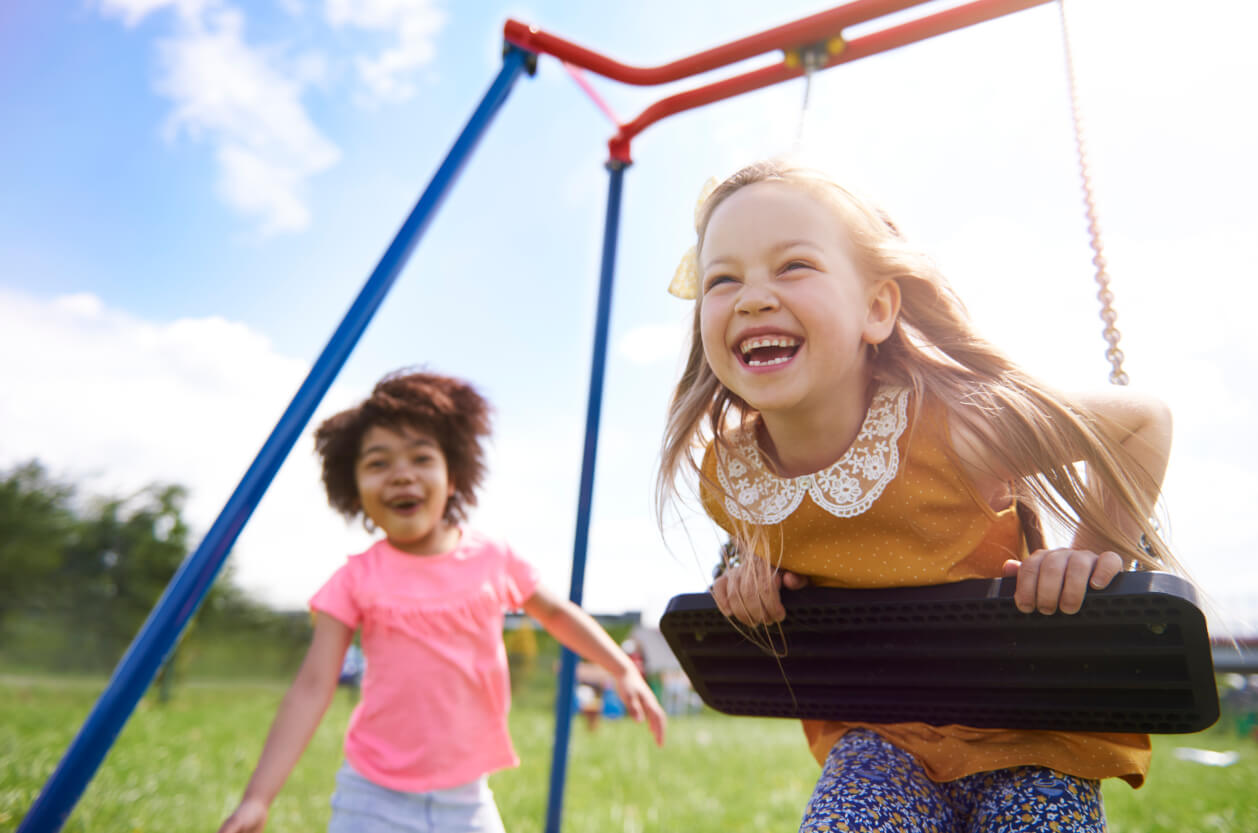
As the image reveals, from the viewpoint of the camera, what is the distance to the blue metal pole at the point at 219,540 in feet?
4.51

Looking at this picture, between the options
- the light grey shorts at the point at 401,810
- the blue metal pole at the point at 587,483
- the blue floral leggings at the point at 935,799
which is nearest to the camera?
the blue floral leggings at the point at 935,799

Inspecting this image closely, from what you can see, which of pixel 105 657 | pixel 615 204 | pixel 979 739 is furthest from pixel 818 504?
pixel 105 657

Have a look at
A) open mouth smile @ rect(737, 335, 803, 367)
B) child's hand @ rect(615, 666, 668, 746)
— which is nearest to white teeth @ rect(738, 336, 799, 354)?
open mouth smile @ rect(737, 335, 803, 367)

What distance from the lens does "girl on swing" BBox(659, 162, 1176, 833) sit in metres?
1.28

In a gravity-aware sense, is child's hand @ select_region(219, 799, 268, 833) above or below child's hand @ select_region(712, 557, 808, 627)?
below

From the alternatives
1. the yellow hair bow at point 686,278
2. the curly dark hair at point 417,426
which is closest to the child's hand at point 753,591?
the yellow hair bow at point 686,278

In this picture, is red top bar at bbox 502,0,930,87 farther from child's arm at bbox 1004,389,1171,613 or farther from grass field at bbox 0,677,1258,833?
grass field at bbox 0,677,1258,833

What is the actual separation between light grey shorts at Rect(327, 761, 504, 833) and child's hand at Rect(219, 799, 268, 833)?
17.4 inches

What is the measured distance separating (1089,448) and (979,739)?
50 centimetres

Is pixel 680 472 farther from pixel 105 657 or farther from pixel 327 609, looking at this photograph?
pixel 105 657

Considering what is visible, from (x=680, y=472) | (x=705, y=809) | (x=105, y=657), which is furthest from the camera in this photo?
(x=105, y=657)

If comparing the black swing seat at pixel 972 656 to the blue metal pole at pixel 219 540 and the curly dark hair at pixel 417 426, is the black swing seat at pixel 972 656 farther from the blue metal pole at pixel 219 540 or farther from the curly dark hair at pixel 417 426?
the curly dark hair at pixel 417 426

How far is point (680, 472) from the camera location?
5.24ft

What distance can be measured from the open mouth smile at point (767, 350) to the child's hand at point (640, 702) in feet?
3.70
